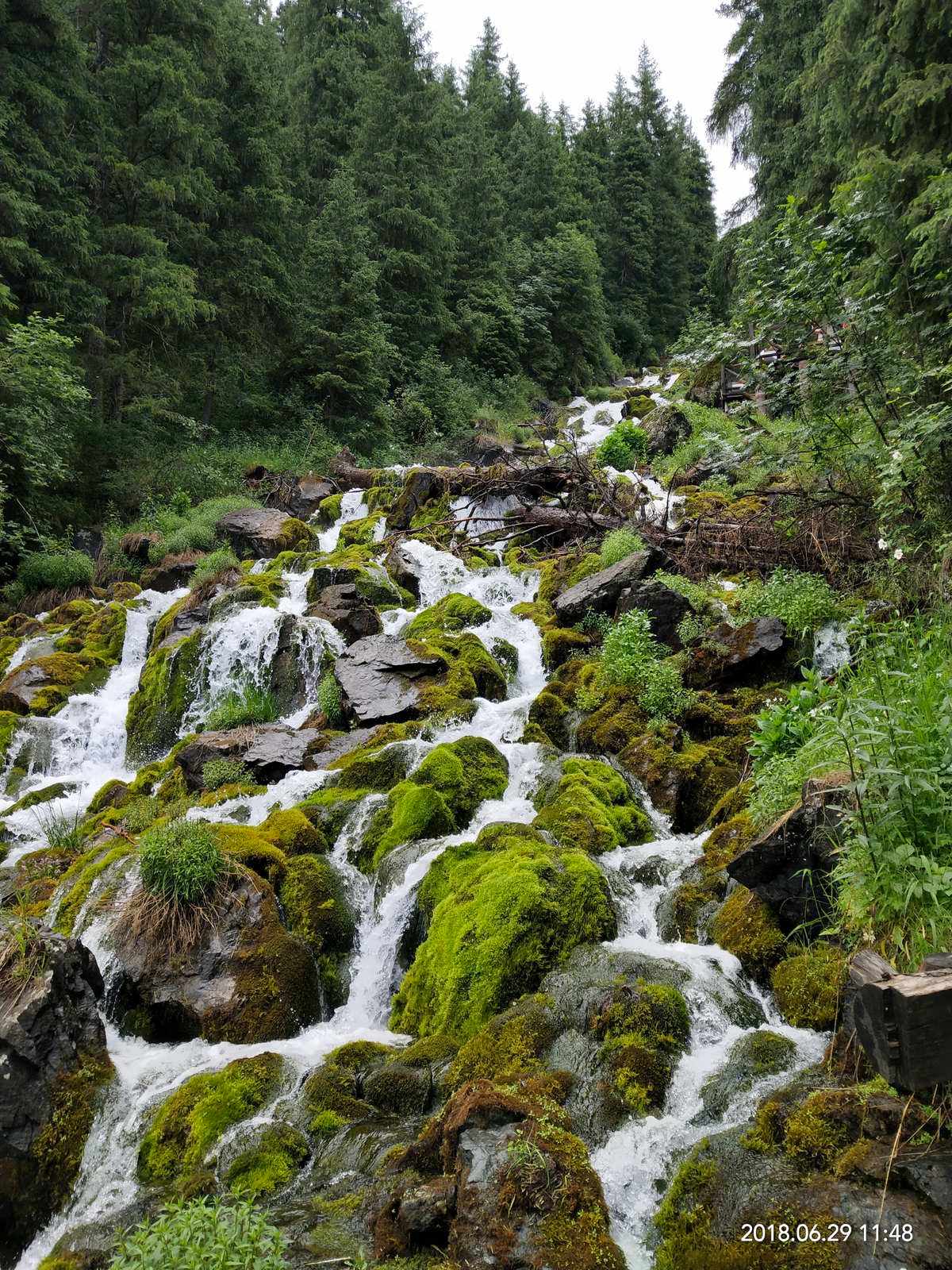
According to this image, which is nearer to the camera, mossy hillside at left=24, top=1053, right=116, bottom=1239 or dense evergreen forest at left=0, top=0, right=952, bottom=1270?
dense evergreen forest at left=0, top=0, right=952, bottom=1270

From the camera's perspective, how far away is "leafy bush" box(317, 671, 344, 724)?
413 inches

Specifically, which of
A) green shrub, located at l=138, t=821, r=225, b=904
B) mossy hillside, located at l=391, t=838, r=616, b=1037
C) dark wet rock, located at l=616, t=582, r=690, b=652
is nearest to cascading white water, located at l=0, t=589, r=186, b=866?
green shrub, located at l=138, t=821, r=225, b=904

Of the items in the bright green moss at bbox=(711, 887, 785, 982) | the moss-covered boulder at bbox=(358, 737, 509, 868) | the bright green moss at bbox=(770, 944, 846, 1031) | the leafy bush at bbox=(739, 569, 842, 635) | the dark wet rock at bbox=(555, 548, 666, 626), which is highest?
the dark wet rock at bbox=(555, 548, 666, 626)

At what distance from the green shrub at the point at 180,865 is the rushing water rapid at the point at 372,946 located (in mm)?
596

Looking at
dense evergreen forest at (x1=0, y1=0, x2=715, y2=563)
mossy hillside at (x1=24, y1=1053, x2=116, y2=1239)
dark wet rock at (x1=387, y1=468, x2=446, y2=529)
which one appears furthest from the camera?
dense evergreen forest at (x1=0, y1=0, x2=715, y2=563)

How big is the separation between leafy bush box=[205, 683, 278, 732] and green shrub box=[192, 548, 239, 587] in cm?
454

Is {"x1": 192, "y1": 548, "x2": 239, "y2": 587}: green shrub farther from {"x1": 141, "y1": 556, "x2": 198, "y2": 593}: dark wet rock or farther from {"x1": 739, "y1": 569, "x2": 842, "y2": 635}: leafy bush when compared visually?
{"x1": 739, "y1": 569, "x2": 842, "y2": 635}: leafy bush

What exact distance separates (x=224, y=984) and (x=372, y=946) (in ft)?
4.13

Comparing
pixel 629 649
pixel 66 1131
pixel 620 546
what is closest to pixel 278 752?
pixel 629 649

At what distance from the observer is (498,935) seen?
516 centimetres

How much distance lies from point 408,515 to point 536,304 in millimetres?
22135

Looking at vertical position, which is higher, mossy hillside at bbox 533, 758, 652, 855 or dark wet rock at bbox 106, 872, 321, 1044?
mossy hillside at bbox 533, 758, 652, 855

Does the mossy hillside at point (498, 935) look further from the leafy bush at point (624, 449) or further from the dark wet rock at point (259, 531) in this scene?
the leafy bush at point (624, 449)

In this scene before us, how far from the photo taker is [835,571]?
28.8 feet
